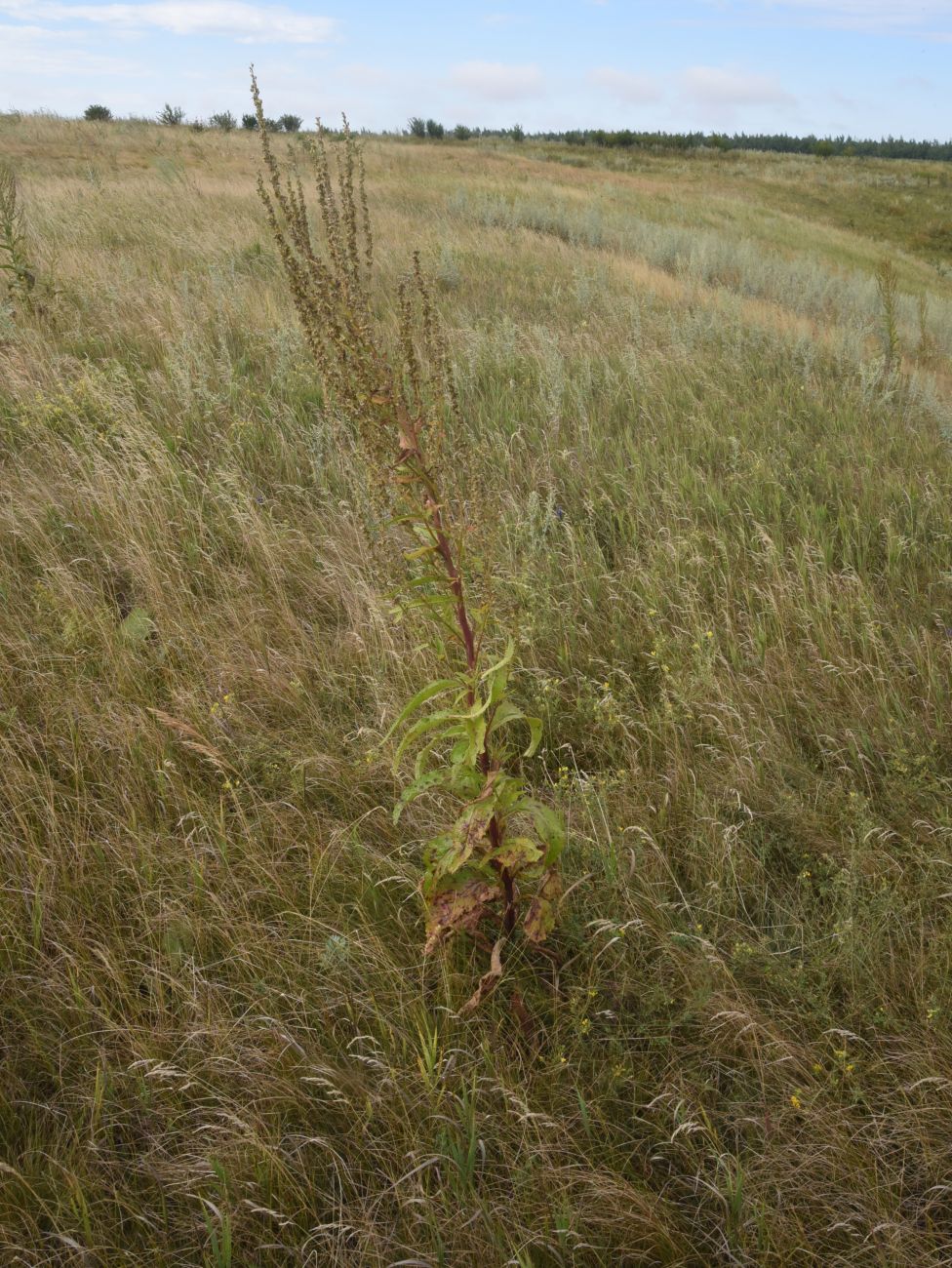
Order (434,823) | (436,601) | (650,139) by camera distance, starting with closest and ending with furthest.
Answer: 1. (436,601)
2. (434,823)
3. (650,139)

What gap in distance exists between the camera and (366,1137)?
1578mm

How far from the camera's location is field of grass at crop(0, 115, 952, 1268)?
151 cm

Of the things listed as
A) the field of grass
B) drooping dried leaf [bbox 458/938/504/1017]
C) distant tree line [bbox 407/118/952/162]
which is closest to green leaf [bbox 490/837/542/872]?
drooping dried leaf [bbox 458/938/504/1017]

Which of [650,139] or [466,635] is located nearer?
[466,635]

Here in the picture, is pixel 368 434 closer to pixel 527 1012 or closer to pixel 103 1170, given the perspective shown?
pixel 527 1012

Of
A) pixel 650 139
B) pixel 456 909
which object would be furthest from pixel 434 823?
pixel 650 139

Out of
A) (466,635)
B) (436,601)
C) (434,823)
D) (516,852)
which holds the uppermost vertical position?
(436,601)

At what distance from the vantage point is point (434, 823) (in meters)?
2.29

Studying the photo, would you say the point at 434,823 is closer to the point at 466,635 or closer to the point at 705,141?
the point at 466,635

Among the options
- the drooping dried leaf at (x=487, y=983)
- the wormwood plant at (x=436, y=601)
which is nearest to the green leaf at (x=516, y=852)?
the wormwood plant at (x=436, y=601)

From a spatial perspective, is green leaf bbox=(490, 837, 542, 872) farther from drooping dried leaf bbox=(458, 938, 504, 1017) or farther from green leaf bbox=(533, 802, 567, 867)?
drooping dried leaf bbox=(458, 938, 504, 1017)

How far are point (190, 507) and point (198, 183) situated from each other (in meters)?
11.5

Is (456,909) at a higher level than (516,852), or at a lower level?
lower

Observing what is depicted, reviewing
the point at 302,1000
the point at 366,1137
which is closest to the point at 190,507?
the point at 302,1000
